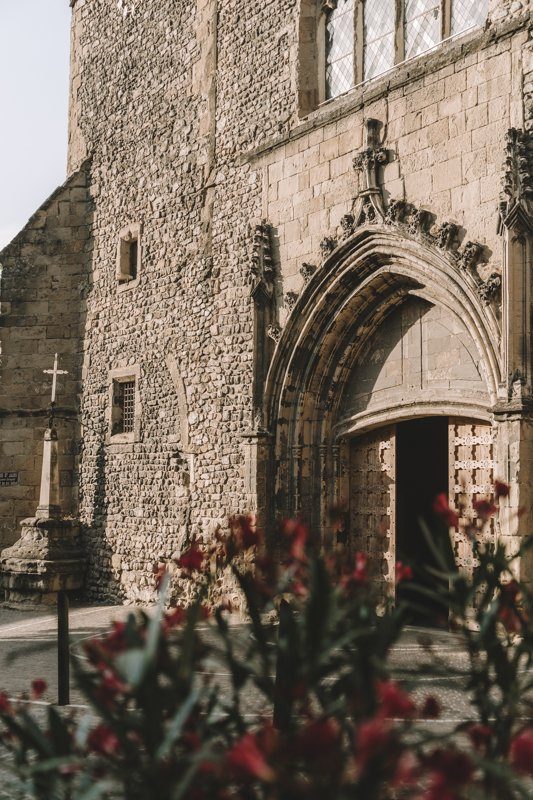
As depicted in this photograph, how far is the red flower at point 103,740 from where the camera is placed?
197 centimetres

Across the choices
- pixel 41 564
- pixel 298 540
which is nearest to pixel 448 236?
pixel 298 540

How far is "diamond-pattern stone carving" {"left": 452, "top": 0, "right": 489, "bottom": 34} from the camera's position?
822 centimetres

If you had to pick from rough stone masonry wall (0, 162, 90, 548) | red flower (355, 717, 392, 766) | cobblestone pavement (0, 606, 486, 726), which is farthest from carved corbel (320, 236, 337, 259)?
red flower (355, 717, 392, 766)

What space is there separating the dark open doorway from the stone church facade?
0.04 metres

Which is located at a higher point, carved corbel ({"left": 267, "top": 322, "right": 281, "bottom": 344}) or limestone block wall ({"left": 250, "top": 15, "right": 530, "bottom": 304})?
limestone block wall ({"left": 250, "top": 15, "right": 530, "bottom": 304})

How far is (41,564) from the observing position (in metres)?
12.1


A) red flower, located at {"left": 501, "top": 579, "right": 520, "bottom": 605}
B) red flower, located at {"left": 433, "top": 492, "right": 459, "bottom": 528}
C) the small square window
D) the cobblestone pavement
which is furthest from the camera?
the small square window

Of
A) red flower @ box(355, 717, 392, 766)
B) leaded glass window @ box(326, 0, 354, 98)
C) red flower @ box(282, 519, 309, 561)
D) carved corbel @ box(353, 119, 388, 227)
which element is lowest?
red flower @ box(355, 717, 392, 766)

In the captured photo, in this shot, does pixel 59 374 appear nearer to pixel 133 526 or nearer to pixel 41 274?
pixel 41 274

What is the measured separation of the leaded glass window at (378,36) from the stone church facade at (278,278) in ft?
0.09

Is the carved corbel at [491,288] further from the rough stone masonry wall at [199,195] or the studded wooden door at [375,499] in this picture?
the studded wooden door at [375,499]

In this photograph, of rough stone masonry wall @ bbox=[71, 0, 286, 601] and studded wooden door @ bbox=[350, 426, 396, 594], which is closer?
studded wooden door @ bbox=[350, 426, 396, 594]

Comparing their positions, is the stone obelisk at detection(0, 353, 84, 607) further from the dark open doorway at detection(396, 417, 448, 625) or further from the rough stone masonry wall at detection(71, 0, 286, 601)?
the dark open doorway at detection(396, 417, 448, 625)

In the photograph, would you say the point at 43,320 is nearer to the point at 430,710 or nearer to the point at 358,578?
the point at 358,578
